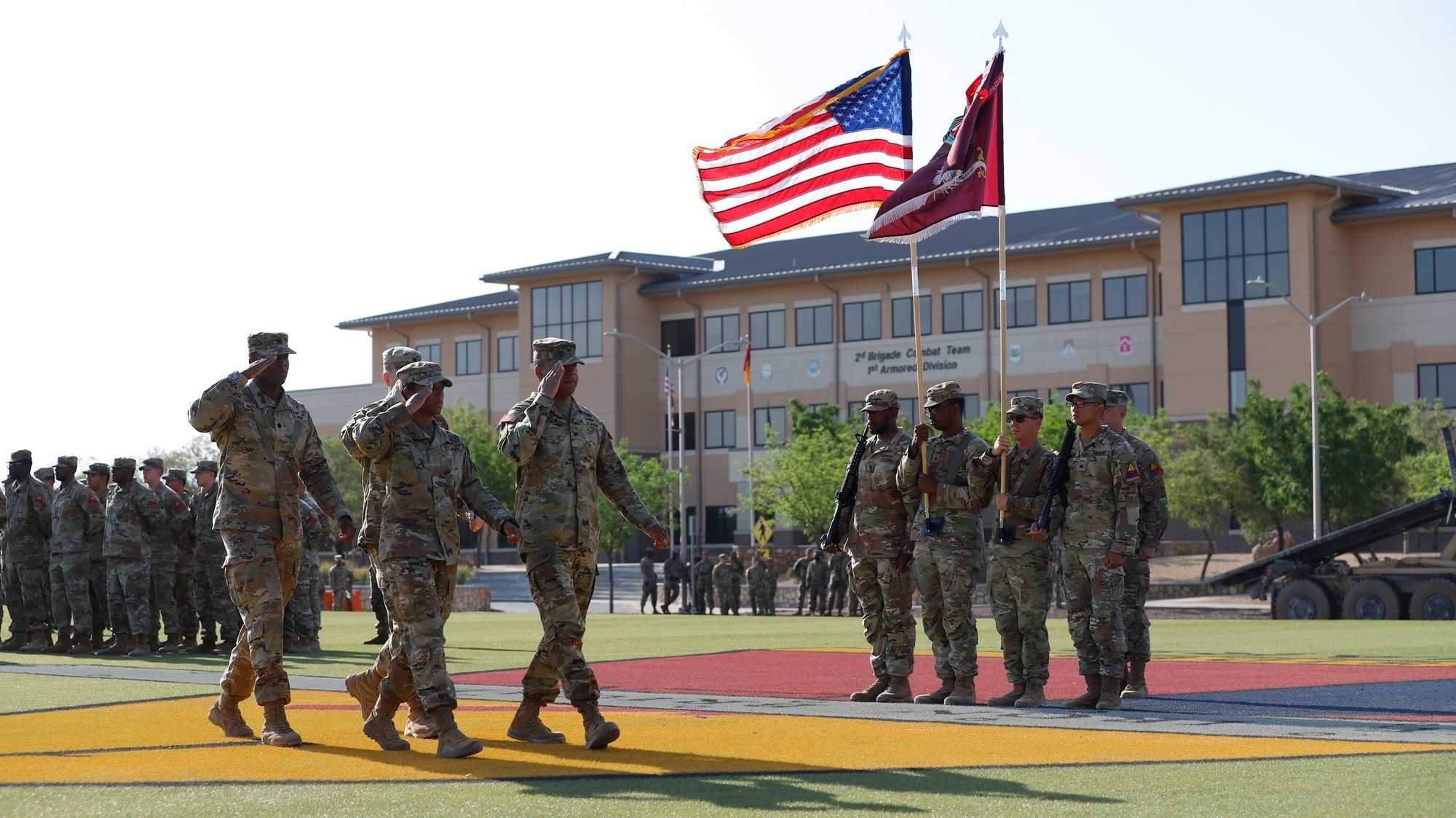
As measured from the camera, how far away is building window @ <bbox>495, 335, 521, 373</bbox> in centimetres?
8538

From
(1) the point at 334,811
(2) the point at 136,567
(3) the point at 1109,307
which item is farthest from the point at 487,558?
(1) the point at 334,811

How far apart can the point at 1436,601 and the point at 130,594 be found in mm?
21069

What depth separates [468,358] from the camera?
87562mm

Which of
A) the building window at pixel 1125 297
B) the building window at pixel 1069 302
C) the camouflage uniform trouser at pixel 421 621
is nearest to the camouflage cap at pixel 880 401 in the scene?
the camouflage uniform trouser at pixel 421 621

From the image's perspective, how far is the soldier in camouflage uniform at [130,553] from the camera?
19328 millimetres

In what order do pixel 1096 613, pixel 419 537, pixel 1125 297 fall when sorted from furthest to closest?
pixel 1125 297, pixel 1096 613, pixel 419 537

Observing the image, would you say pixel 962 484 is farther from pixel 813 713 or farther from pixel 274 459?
pixel 274 459

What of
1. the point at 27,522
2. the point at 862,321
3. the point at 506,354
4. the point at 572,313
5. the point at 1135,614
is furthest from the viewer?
the point at 506,354

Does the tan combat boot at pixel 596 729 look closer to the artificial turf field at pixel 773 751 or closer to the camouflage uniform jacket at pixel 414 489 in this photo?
the artificial turf field at pixel 773 751

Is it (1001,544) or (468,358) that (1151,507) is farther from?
(468,358)

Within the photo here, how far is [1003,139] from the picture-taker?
14.0m

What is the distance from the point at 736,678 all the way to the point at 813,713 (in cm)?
409

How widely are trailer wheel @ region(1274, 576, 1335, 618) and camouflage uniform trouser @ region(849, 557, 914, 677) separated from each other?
797 inches

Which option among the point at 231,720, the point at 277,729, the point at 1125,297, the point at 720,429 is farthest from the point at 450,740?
the point at 720,429
